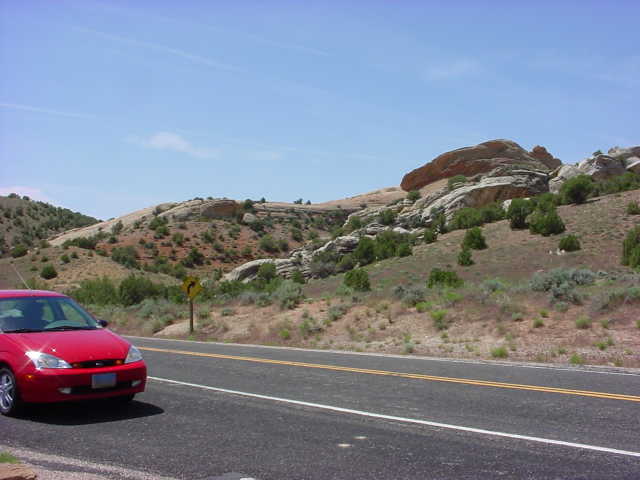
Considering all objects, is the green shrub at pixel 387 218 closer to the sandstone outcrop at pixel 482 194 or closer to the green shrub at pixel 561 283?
the sandstone outcrop at pixel 482 194

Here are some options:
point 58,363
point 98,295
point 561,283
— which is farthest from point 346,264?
point 58,363

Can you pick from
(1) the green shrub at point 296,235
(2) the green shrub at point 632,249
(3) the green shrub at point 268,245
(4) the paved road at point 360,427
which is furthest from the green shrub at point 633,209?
(1) the green shrub at point 296,235

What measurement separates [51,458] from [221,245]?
73.5 m

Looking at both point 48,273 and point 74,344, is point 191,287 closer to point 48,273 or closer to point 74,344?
point 74,344

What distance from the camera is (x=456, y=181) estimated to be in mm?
75500

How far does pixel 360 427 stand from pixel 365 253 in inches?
1838

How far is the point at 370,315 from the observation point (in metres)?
21.7

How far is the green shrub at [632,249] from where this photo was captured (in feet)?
120

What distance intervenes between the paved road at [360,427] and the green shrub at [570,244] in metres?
32.7

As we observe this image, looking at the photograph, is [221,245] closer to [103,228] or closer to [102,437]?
[103,228]

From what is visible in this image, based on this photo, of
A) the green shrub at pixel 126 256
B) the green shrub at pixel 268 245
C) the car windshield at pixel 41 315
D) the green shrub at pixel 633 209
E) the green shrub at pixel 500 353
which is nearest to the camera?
the car windshield at pixel 41 315

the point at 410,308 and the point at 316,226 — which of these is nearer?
the point at 410,308

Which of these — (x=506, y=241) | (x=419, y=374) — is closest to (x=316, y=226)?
(x=506, y=241)

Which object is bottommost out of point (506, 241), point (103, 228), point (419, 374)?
point (419, 374)
